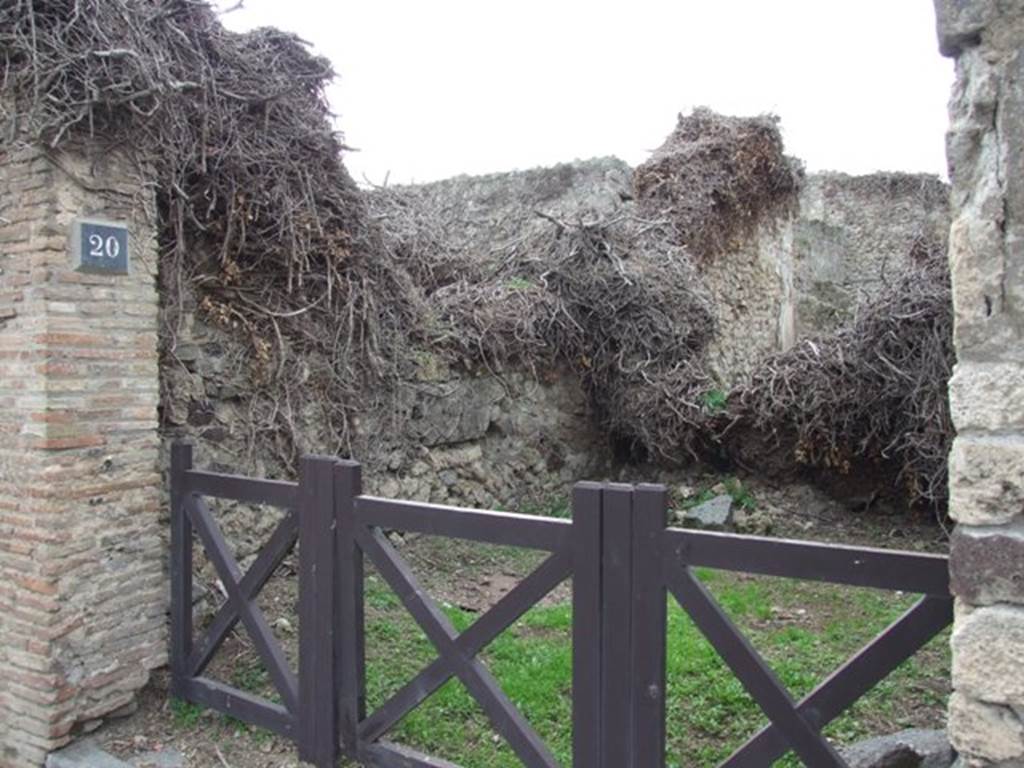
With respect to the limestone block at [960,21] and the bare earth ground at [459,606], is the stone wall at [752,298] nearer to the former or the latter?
the bare earth ground at [459,606]

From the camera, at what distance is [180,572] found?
3.90 metres

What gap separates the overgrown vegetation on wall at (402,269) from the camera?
381cm

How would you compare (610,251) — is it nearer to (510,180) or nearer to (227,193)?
(510,180)

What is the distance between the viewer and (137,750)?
3598mm

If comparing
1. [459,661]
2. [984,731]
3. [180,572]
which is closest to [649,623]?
[459,661]

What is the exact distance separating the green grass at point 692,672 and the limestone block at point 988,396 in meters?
1.91

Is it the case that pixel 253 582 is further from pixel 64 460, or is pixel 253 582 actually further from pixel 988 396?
pixel 988 396

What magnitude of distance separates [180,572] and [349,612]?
3.76 feet

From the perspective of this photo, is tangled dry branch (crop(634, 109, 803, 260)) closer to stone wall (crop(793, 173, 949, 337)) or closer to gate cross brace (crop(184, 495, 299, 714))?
stone wall (crop(793, 173, 949, 337))

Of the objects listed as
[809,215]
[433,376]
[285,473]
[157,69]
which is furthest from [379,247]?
[809,215]

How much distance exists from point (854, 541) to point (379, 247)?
13.0 ft

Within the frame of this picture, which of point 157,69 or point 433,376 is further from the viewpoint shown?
point 433,376

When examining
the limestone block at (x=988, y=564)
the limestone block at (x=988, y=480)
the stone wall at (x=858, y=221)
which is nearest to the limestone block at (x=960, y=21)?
the limestone block at (x=988, y=480)

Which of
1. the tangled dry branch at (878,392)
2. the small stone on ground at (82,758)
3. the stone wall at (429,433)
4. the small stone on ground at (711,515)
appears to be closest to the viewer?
the small stone on ground at (82,758)
